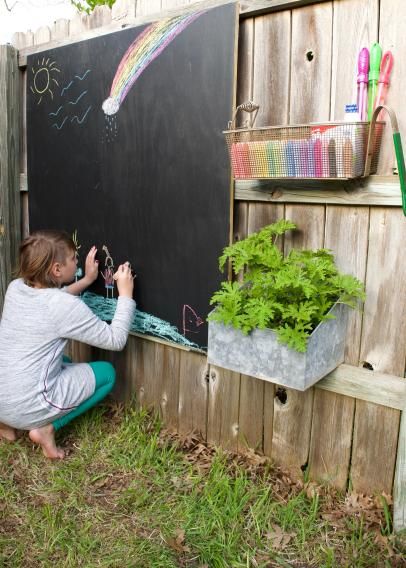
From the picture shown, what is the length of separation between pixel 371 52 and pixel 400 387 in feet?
4.25

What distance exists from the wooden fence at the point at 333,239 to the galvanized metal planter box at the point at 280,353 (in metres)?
0.15

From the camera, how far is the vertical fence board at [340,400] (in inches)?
94.8

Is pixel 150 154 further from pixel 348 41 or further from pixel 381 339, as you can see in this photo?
pixel 381 339

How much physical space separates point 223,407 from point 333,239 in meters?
1.10

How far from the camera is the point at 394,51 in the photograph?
2182 millimetres

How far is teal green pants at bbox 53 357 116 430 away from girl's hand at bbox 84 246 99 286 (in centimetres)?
50

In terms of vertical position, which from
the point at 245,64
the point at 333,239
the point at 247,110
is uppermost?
the point at 245,64

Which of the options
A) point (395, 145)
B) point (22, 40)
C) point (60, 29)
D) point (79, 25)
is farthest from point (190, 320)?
point (22, 40)

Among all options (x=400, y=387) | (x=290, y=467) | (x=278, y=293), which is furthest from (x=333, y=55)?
(x=290, y=467)

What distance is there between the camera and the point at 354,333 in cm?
248

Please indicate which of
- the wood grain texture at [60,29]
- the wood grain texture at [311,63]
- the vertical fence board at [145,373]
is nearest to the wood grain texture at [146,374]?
the vertical fence board at [145,373]

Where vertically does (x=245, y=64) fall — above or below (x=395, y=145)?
above

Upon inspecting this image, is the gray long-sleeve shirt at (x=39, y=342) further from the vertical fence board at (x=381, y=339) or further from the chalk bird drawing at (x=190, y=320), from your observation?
the vertical fence board at (x=381, y=339)

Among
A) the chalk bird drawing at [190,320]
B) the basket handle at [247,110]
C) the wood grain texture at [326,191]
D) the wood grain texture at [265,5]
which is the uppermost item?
the wood grain texture at [265,5]
